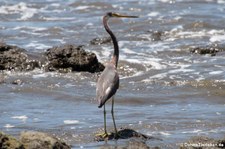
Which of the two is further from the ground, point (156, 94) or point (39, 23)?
point (39, 23)

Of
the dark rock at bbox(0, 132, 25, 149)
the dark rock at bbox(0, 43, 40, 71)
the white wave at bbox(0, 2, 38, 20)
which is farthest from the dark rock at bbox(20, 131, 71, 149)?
the white wave at bbox(0, 2, 38, 20)

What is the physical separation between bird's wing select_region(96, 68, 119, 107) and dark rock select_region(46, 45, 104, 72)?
12.5 ft

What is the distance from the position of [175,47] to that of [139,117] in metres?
6.22

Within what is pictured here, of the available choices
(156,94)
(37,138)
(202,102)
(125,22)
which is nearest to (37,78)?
(156,94)

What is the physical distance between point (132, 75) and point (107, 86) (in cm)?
457

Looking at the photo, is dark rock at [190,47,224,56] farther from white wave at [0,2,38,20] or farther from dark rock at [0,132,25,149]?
dark rock at [0,132,25,149]

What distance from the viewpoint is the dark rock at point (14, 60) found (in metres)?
12.9

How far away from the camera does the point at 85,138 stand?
8352 millimetres

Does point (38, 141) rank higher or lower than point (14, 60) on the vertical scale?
lower

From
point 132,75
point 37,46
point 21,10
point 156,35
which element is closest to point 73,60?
point 132,75

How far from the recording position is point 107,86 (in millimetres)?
8461

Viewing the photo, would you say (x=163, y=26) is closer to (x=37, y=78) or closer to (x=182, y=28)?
(x=182, y=28)

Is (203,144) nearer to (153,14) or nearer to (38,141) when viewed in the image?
(38,141)

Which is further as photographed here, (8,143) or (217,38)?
(217,38)
